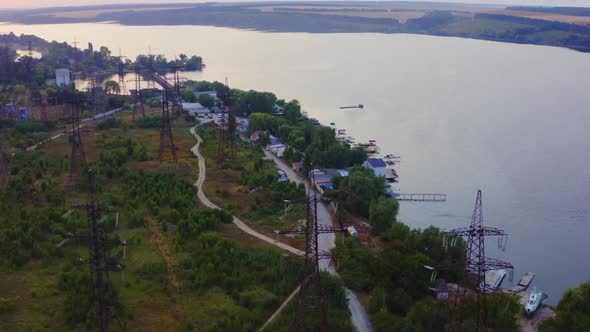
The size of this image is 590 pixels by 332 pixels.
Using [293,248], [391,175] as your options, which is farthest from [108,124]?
[293,248]

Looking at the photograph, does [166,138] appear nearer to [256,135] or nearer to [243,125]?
[256,135]

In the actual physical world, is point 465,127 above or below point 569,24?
below

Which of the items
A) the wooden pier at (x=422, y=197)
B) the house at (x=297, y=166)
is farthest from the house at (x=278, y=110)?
the wooden pier at (x=422, y=197)

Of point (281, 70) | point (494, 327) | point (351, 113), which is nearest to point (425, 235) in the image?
point (494, 327)

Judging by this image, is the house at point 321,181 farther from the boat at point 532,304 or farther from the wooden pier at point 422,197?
the boat at point 532,304

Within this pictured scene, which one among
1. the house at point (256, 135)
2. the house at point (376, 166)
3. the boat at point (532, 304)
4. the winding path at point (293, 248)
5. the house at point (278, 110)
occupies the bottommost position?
the boat at point (532, 304)

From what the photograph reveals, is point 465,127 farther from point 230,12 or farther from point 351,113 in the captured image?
point 230,12

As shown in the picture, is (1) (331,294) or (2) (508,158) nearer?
(1) (331,294)
